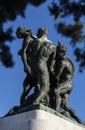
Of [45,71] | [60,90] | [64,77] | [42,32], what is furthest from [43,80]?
[42,32]

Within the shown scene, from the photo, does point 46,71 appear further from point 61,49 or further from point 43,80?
point 61,49

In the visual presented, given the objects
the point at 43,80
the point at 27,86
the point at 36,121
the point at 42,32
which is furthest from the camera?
the point at 42,32

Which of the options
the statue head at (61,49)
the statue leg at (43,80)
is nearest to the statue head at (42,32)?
the statue head at (61,49)

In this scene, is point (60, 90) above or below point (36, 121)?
above

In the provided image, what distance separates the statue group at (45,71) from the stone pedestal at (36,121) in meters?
0.42

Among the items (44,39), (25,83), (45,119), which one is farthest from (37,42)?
(45,119)

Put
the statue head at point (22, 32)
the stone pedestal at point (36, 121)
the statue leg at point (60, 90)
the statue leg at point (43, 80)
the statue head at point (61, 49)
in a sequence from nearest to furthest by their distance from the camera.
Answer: the stone pedestal at point (36, 121)
the statue leg at point (43, 80)
the statue leg at point (60, 90)
the statue head at point (22, 32)
the statue head at point (61, 49)

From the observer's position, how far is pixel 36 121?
29.6 ft

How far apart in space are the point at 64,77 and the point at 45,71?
21.8 inches

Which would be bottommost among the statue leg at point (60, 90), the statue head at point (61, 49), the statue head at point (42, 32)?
the statue leg at point (60, 90)

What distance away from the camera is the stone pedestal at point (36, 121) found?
29.5 ft

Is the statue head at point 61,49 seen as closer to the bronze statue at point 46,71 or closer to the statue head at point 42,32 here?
the bronze statue at point 46,71

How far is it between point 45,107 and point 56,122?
0.33 meters

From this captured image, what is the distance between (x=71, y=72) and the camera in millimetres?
10359
